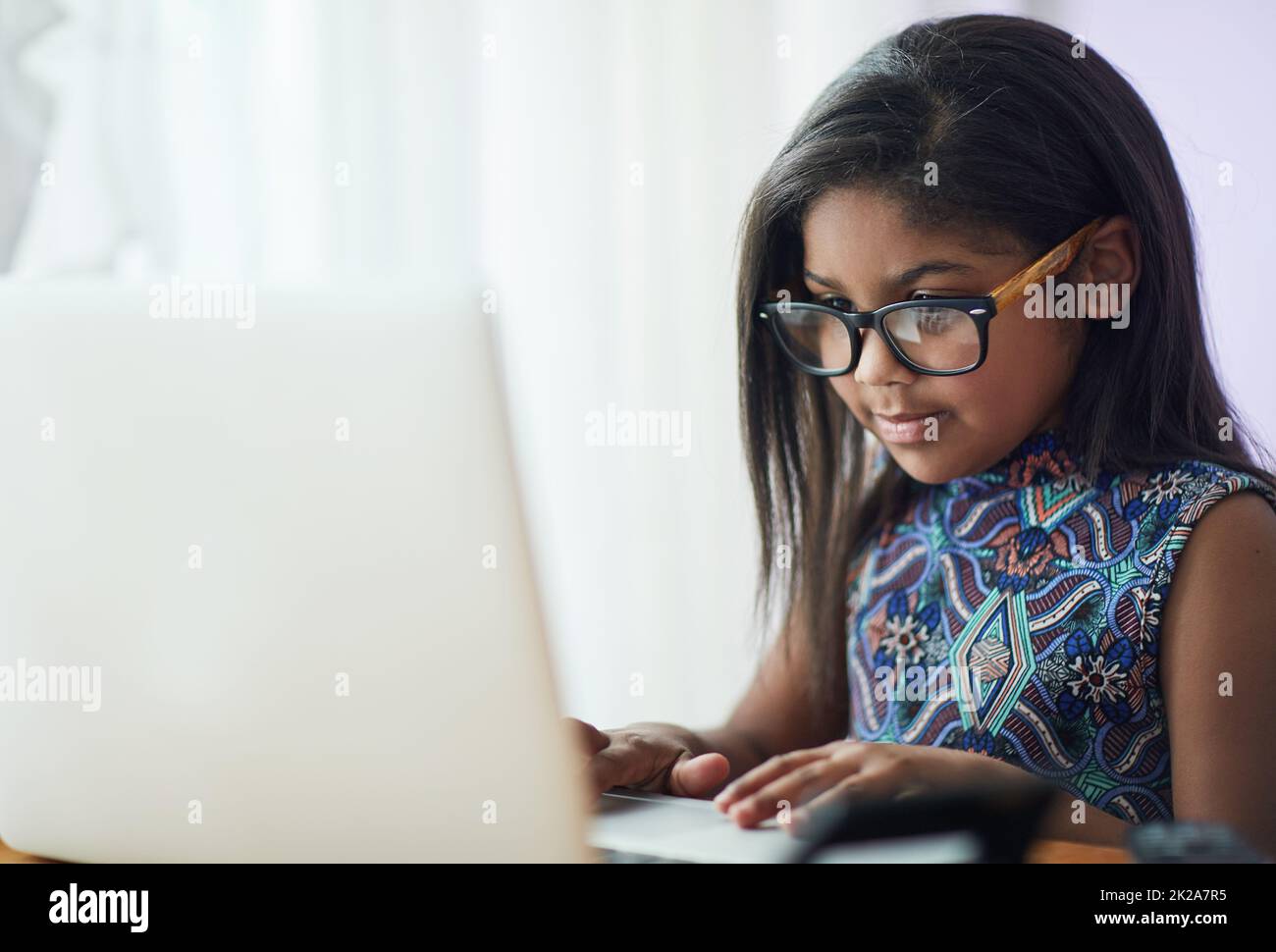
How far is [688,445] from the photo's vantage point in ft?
6.35

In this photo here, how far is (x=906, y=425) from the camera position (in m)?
0.88

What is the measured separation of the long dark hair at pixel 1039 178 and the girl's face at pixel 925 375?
0.6 inches

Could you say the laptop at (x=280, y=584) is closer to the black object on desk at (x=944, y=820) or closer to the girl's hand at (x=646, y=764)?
the black object on desk at (x=944, y=820)

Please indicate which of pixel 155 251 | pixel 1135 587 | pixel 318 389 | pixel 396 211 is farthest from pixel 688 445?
pixel 318 389

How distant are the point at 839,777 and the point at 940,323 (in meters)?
0.38

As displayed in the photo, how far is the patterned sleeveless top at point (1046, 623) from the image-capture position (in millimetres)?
832

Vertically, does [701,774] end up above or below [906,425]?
below

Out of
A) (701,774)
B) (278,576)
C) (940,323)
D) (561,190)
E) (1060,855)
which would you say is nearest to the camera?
(278,576)

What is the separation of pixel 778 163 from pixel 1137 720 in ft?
1.60

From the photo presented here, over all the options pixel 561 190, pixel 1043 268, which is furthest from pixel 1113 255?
pixel 561 190

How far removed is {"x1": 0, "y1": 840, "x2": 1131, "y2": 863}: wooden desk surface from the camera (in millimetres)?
535

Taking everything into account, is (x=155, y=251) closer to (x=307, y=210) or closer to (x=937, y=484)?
(x=307, y=210)

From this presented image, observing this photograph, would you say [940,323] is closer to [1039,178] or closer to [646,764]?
[1039,178]
